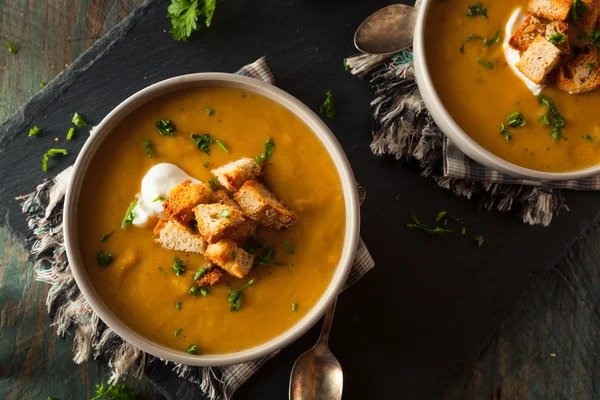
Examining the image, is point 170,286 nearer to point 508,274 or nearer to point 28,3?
point 508,274

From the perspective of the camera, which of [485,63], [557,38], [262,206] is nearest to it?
[262,206]

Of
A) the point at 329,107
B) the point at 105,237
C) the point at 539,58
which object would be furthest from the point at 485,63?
the point at 105,237

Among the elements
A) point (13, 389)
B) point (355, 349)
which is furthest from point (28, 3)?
point (355, 349)

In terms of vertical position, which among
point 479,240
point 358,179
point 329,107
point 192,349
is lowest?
point 479,240

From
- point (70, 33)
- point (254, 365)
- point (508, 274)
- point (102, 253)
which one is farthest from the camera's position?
point (70, 33)

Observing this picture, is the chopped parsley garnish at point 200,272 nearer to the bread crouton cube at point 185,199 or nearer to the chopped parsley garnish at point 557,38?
the bread crouton cube at point 185,199

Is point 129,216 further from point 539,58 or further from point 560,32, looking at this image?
point 560,32

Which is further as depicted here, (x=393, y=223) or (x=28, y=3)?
(x=28, y=3)
